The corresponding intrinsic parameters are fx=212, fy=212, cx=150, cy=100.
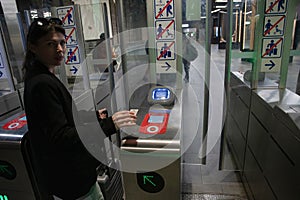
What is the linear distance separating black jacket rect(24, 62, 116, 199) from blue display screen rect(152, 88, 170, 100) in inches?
23.0

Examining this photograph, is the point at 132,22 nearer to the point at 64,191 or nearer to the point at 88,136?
the point at 88,136

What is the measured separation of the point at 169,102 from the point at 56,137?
30.5 inches

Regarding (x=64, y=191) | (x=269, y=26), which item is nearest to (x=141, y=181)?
(x=64, y=191)

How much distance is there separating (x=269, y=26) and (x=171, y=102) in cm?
94

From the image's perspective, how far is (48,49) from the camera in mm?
873

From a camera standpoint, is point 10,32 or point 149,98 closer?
point 149,98

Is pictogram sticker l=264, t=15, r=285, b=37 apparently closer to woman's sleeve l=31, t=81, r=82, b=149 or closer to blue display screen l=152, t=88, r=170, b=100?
blue display screen l=152, t=88, r=170, b=100

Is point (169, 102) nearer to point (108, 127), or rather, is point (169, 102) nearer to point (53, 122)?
point (108, 127)

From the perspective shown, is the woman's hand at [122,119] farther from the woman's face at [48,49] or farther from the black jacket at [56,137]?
the woman's face at [48,49]

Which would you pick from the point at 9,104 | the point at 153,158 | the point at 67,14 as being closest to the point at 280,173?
the point at 153,158

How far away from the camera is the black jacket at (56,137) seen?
0.79 metres

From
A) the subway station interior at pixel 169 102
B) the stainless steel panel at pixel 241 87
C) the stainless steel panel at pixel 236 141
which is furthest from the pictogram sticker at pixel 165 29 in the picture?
the stainless steel panel at pixel 236 141

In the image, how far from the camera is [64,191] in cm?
95

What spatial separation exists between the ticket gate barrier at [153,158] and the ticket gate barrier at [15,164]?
59 centimetres
